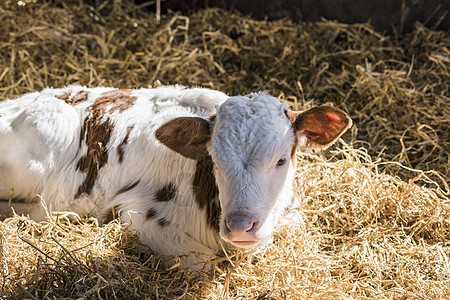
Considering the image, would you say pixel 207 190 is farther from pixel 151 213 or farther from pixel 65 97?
pixel 65 97

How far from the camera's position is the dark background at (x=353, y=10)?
22.8ft

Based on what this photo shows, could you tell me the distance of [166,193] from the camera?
389 cm

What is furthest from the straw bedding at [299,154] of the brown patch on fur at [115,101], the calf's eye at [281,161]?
the brown patch on fur at [115,101]

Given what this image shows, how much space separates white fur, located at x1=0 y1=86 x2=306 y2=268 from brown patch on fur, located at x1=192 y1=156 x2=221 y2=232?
0.05 metres

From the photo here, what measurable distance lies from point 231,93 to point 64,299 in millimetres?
3632

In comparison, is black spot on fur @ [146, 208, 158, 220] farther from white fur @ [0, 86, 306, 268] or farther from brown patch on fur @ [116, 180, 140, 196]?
brown patch on fur @ [116, 180, 140, 196]

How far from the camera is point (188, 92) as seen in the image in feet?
13.7

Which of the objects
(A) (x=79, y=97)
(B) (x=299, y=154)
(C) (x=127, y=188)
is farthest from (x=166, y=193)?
(B) (x=299, y=154)

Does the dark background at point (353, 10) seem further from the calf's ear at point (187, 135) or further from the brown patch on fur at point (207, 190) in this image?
the calf's ear at point (187, 135)

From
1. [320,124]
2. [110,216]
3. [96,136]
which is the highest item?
[320,124]

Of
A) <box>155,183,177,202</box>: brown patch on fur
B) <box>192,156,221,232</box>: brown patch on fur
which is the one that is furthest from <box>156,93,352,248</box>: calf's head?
<box>155,183,177,202</box>: brown patch on fur

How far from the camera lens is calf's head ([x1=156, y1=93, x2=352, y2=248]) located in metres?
3.08

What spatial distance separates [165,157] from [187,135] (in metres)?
0.58

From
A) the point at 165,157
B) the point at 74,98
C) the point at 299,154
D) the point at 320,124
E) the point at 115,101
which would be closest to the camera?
the point at 320,124
